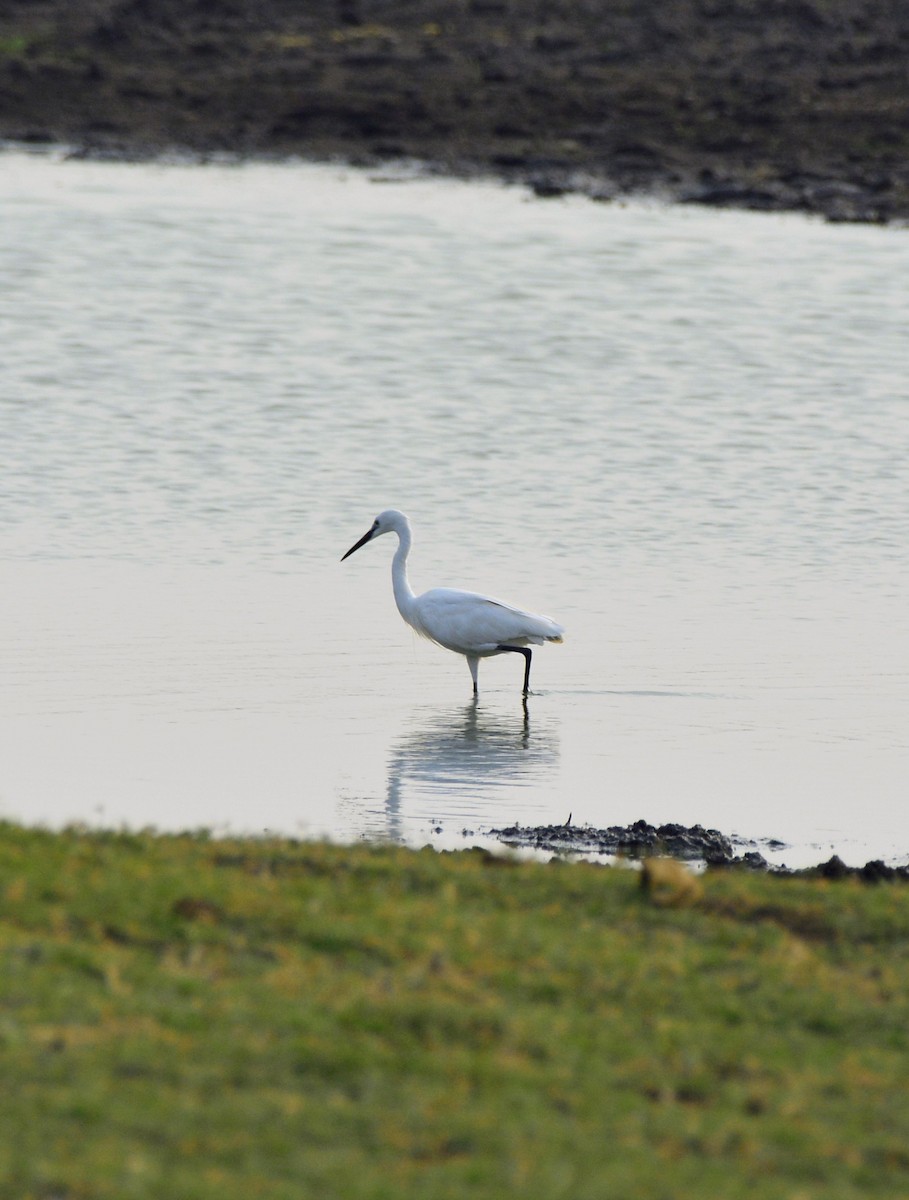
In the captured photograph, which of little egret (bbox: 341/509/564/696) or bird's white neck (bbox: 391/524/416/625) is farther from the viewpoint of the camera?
bird's white neck (bbox: 391/524/416/625)

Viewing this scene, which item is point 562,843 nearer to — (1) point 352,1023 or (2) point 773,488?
(1) point 352,1023

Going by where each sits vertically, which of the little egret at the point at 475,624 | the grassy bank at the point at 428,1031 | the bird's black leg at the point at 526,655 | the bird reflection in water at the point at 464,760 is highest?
the little egret at the point at 475,624

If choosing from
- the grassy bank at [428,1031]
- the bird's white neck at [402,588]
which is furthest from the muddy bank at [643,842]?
the bird's white neck at [402,588]

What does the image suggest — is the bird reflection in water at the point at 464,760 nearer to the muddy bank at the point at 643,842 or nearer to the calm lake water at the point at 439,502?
the calm lake water at the point at 439,502

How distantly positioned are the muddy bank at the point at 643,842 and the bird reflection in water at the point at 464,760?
600 millimetres

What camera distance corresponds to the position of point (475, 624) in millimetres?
13742

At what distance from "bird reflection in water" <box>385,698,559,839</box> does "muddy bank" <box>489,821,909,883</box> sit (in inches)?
23.6

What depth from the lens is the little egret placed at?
539 inches

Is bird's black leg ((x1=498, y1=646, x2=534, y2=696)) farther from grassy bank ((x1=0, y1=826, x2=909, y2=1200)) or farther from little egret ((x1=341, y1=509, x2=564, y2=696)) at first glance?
grassy bank ((x1=0, y1=826, x2=909, y2=1200))

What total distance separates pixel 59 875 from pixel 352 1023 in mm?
1511

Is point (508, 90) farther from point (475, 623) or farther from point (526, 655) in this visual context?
point (475, 623)

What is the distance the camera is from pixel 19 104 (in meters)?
37.5

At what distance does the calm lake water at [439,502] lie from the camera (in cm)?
1184

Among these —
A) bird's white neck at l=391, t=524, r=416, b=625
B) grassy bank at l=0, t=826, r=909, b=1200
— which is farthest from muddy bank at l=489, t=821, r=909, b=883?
bird's white neck at l=391, t=524, r=416, b=625
